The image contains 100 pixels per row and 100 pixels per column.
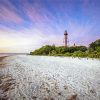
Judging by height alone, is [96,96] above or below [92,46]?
below

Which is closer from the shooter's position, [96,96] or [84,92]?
[96,96]

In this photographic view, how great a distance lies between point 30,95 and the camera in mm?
5805

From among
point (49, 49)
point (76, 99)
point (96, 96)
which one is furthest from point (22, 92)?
point (49, 49)

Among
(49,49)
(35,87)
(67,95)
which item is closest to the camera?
(67,95)

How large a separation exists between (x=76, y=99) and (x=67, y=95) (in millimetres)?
518

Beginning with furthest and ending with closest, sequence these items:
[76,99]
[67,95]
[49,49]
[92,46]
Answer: [49,49] → [92,46] → [67,95] → [76,99]

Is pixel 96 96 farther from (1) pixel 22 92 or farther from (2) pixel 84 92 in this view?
(1) pixel 22 92

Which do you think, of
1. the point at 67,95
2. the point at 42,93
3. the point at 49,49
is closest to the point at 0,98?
the point at 42,93

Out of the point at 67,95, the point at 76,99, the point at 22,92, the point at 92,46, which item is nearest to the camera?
the point at 76,99

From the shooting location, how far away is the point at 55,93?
605 centimetres

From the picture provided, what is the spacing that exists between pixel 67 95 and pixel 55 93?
0.54 meters

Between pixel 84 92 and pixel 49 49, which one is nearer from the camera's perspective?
pixel 84 92

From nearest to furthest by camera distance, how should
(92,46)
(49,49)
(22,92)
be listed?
1. (22,92)
2. (92,46)
3. (49,49)

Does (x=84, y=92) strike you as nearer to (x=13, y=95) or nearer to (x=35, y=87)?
(x=35, y=87)
